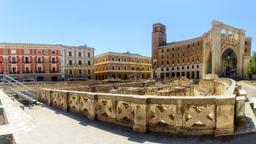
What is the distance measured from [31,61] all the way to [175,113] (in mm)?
51664

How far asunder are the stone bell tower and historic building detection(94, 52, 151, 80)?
547 cm

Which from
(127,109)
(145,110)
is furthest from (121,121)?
(145,110)

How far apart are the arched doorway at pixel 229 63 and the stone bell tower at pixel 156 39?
25730 mm

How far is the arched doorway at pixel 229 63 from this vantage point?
5356cm

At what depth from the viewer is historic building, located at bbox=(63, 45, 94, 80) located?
5200cm

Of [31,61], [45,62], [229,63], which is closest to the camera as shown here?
[31,61]

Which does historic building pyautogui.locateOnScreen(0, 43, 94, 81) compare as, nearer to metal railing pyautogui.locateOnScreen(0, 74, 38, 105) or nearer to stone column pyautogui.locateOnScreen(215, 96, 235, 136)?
metal railing pyautogui.locateOnScreen(0, 74, 38, 105)

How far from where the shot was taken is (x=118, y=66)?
200 ft

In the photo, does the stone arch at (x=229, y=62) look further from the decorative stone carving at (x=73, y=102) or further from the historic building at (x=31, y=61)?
the decorative stone carving at (x=73, y=102)

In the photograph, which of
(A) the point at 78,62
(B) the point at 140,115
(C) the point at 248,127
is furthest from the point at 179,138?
(A) the point at 78,62

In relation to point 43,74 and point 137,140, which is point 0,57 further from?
point 137,140

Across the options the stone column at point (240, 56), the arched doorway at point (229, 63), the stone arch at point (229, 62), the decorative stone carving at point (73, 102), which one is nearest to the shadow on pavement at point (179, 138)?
the decorative stone carving at point (73, 102)

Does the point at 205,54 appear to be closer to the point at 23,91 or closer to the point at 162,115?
the point at 23,91

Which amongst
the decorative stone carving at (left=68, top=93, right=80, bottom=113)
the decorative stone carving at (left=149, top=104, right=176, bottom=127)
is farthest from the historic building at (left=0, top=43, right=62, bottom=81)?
the decorative stone carving at (left=149, top=104, right=176, bottom=127)
